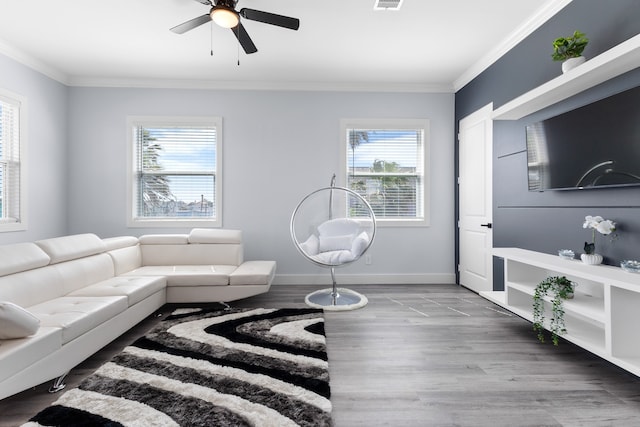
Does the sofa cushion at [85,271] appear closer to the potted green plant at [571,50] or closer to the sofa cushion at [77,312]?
the sofa cushion at [77,312]

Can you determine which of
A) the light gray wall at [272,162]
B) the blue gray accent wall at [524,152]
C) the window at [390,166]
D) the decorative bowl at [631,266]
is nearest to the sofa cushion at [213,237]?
the light gray wall at [272,162]

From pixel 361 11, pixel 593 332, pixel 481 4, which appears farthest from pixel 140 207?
pixel 593 332

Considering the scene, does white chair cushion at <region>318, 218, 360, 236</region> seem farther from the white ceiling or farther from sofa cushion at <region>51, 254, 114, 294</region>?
sofa cushion at <region>51, 254, 114, 294</region>

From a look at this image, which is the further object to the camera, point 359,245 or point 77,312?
point 359,245

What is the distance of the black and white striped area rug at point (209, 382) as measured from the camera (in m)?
1.56

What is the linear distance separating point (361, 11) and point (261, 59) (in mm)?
1345

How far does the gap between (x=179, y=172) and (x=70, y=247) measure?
5.85 feet

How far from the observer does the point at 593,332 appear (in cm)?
201

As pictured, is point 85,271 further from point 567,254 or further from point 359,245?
point 567,254

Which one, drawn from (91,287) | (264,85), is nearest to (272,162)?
(264,85)

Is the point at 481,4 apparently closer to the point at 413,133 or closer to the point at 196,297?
the point at 413,133

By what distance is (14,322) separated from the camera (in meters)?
1.58

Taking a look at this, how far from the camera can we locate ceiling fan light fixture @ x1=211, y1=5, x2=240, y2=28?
220cm

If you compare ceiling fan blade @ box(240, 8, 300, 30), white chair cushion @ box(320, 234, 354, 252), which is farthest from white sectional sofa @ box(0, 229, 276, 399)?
ceiling fan blade @ box(240, 8, 300, 30)
